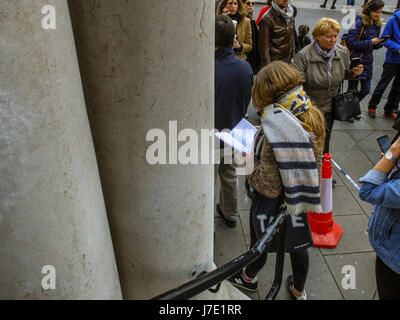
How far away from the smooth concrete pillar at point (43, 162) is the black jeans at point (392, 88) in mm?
6075

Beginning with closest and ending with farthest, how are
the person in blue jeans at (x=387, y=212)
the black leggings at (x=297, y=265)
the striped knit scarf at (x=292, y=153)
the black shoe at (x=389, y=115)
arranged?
1. the person in blue jeans at (x=387, y=212)
2. the striped knit scarf at (x=292, y=153)
3. the black leggings at (x=297, y=265)
4. the black shoe at (x=389, y=115)

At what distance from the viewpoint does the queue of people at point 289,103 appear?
2273mm

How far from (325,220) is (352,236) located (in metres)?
0.41

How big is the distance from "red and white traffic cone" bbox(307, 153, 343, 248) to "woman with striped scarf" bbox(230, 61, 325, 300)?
1065 millimetres

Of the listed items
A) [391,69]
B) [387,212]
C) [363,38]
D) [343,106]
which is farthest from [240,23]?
[387,212]

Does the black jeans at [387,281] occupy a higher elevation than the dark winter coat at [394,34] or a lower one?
lower

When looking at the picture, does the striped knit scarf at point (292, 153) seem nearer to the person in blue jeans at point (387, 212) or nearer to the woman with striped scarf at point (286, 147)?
the woman with striped scarf at point (286, 147)

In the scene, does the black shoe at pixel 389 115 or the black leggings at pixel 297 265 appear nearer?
the black leggings at pixel 297 265

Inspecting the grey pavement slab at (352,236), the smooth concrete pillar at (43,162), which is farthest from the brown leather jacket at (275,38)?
the smooth concrete pillar at (43,162)

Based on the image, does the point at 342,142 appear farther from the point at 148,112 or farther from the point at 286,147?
the point at 148,112

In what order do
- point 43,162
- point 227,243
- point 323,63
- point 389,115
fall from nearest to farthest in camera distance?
point 43,162
point 227,243
point 323,63
point 389,115

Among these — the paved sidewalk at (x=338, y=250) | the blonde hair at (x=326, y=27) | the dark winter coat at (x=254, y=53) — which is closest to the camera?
the paved sidewalk at (x=338, y=250)

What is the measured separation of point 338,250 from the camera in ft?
11.7

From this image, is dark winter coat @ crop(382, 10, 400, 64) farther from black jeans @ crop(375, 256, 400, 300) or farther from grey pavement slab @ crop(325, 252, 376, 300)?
black jeans @ crop(375, 256, 400, 300)
